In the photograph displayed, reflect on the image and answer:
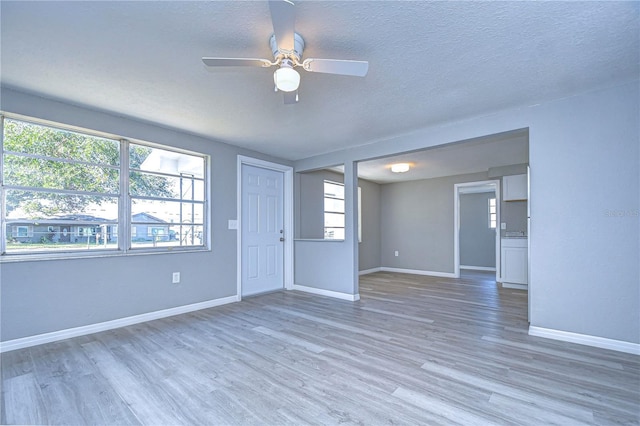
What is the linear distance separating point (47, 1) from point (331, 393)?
2.88m

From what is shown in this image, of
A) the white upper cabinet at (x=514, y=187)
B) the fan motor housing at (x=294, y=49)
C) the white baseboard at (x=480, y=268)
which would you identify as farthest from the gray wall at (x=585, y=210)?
the white baseboard at (x=480, y=268)

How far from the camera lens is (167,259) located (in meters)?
3.62

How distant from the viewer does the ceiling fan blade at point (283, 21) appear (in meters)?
1.41

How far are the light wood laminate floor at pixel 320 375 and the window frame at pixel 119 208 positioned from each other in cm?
84

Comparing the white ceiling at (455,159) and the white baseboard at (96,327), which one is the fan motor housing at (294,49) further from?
the white baseboard at (96,327)

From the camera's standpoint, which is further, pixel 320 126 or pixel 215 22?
pixel 320 126

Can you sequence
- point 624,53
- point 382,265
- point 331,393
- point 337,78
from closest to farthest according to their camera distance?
point 331,393
point 624,53
point 337,78
point 382,265

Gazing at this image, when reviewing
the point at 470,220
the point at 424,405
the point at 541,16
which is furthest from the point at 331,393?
the point at 470,220

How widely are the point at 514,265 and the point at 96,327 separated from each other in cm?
629

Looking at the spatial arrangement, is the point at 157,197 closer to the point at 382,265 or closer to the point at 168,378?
the point at 168,378

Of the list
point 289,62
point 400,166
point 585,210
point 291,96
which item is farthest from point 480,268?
point 289,62

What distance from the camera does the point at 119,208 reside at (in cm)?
330

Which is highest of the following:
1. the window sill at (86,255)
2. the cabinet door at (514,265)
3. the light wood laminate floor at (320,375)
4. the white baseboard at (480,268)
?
the window sill at (86,255)

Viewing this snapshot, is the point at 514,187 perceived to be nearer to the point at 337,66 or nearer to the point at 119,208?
the point at 337,66
